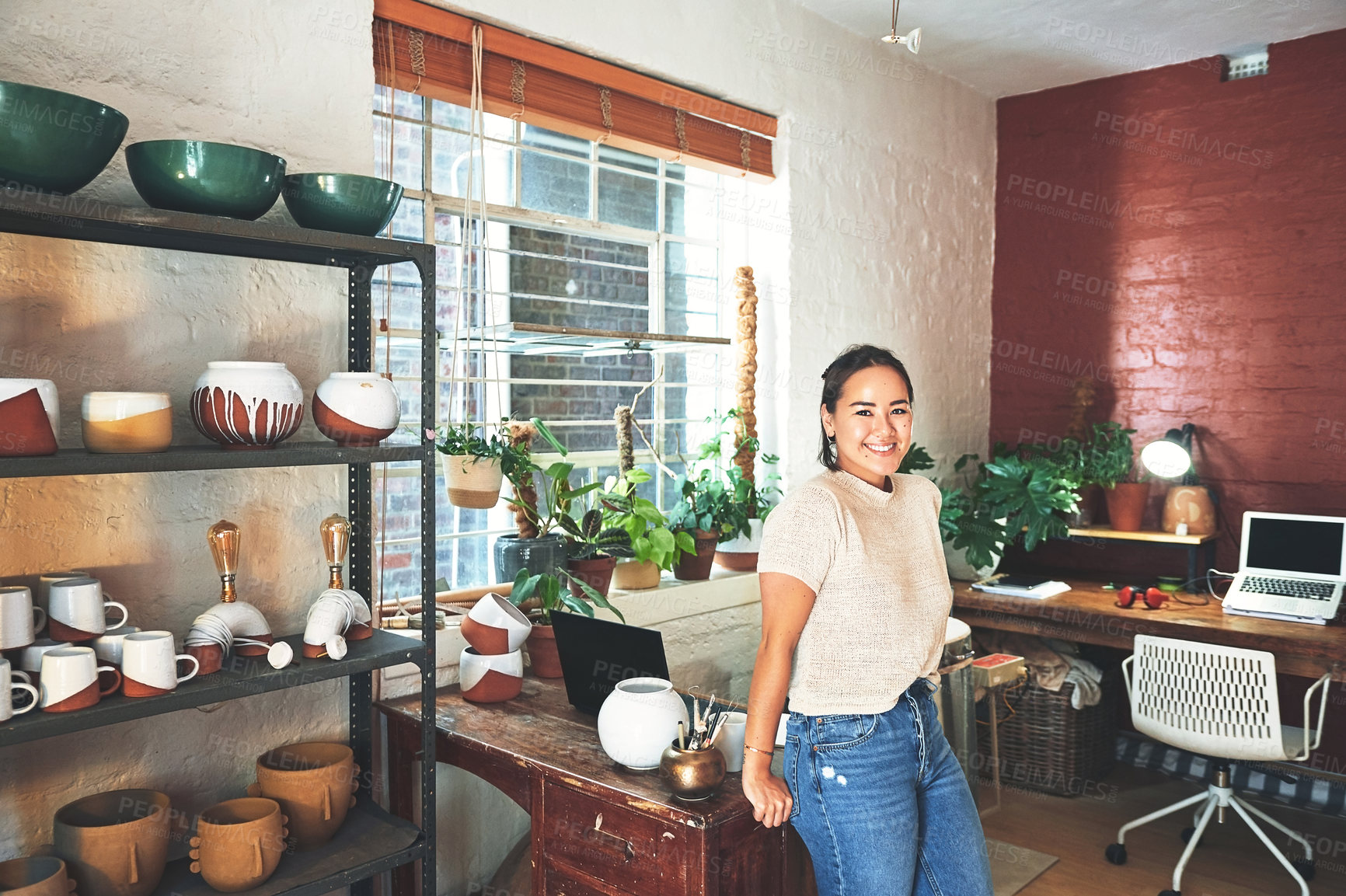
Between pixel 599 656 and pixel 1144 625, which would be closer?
pixel 599 656

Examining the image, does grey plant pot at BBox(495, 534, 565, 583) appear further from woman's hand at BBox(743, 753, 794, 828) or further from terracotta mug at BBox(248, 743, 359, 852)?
woman's hand at BBox(743, 753, 794, 828)

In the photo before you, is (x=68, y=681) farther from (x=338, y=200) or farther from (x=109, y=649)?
(x=338, y=200)

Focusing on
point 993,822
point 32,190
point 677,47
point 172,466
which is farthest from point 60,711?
point 993,822

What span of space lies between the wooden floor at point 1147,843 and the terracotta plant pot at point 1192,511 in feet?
3.56

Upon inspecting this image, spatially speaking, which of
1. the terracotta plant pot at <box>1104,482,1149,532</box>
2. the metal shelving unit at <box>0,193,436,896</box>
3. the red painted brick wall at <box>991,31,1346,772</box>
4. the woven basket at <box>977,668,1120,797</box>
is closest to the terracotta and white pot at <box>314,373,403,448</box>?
the metal shelving unit at <box>0,193,436,896</box>

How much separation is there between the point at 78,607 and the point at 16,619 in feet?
0.32

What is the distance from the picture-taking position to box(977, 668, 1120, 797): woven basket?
4.11 metres

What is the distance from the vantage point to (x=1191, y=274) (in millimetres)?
4461

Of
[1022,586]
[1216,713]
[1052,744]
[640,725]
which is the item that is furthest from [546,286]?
[1052,744]

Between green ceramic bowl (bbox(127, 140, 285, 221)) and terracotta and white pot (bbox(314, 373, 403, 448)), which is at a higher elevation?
green ceramic bowl (bbox(127, 140, 285, 221))

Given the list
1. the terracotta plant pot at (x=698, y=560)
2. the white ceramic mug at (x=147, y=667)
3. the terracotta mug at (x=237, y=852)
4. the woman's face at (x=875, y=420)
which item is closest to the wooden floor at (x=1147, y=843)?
the terracotta plant pot at (x=698, y=560)

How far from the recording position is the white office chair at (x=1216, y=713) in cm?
320

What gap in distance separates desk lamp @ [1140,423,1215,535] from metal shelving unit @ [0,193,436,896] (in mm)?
3270

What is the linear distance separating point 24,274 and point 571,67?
1.64m
